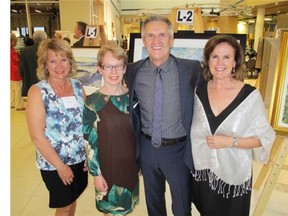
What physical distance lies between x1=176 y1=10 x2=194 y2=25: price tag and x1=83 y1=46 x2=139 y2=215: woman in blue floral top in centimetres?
140

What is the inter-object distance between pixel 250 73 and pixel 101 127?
33.2ft

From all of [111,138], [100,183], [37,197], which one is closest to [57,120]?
[111,138]

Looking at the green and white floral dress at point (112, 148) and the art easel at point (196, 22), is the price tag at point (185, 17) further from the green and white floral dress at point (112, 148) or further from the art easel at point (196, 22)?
the green and white floral dress at point (112, 148)

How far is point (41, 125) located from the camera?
161 cm

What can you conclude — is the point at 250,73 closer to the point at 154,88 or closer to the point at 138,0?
the point at 154,88

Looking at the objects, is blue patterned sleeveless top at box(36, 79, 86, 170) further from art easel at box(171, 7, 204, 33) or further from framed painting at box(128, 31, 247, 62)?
art easel at box(171, 7, 204, 33)

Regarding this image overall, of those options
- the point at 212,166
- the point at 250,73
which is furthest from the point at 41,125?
the point at 250,73

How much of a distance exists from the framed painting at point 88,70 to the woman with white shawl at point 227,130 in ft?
5.53

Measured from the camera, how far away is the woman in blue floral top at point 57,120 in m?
1.62

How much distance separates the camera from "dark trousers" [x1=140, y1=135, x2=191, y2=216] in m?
1.77

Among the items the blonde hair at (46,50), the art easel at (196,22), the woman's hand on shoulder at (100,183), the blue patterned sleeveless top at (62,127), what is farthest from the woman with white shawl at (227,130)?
the art easel at (196,22)

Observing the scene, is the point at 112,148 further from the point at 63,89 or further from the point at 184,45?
the point at 184,45

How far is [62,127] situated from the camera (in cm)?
167

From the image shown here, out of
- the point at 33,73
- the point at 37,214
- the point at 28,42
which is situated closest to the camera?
the point at 37,214
